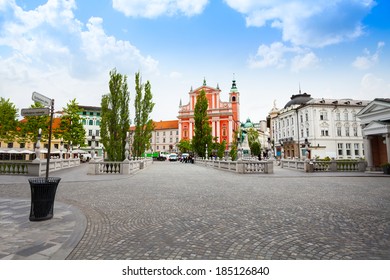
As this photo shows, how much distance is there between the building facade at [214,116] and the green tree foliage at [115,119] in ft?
159

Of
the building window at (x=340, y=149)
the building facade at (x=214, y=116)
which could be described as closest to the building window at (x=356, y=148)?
the building window at (x=340, y=149)

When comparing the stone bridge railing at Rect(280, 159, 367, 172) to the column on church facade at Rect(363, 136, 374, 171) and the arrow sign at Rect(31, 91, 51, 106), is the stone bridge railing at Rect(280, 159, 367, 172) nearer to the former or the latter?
the column on church facade at Rect(363, 136, 374, 171)

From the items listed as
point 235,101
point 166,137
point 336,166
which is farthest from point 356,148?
point 166,137

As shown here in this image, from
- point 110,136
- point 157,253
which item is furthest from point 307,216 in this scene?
point 110,136

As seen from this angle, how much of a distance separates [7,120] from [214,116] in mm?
52768

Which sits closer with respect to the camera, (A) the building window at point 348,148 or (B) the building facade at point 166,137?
(A) the building window at point 348,148

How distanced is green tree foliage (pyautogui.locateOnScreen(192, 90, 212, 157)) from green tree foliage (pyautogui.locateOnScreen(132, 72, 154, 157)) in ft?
37.2

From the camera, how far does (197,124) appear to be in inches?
1651

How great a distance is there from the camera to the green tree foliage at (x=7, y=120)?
31823 mm

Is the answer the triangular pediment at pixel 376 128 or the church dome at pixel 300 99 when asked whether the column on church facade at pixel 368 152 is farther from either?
the church dome at pixel 300 99

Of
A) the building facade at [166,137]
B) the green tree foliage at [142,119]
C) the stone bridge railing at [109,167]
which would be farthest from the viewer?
the building facade at [166,137]

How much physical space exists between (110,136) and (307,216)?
62.2 feet

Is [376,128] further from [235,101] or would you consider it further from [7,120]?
[235,101]
